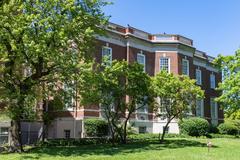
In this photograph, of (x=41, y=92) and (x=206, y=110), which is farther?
(x=206, y=110)

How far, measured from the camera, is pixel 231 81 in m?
36.6

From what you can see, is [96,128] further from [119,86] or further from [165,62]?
[165,62]

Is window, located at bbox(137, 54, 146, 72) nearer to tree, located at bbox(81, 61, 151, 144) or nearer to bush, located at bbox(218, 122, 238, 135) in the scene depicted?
bush, located at bbox(218, 122, 238, 135)

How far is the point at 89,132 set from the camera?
113 feet

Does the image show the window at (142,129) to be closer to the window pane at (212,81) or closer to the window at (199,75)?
the window at (199,75)

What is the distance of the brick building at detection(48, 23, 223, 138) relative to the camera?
36.8 metres

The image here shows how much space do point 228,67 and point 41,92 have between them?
1924 centimetres

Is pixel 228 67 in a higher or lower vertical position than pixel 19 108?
higher

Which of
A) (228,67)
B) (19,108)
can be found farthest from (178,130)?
(19,108)

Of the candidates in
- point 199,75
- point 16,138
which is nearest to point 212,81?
point 199,75

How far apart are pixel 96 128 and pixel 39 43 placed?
574 inches

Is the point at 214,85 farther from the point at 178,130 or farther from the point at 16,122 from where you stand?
the point at 16,122

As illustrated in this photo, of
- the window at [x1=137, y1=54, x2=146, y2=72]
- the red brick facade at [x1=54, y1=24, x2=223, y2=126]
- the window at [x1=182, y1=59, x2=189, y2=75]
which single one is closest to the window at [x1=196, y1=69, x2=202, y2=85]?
the red brick facade at [x1=54, y1=24, x2=223, y2=126]

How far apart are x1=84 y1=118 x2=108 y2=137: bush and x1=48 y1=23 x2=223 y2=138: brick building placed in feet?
3.97
